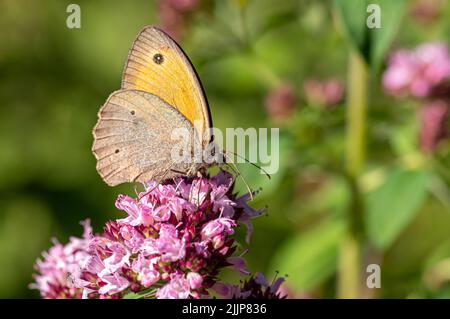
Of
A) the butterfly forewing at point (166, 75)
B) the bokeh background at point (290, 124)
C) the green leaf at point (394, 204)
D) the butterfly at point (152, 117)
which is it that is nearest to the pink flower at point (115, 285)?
the butterfly at point (152, 117)

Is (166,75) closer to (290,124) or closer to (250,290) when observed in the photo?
(250,290)

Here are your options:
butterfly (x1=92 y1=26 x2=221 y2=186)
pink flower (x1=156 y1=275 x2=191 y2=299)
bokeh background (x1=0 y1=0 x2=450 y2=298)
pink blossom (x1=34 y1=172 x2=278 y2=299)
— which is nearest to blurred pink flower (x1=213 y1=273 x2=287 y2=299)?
pink blossom (x1=34 y1=172 x2=278 y2=299)

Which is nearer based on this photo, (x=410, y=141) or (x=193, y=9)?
(x=410, y=141)

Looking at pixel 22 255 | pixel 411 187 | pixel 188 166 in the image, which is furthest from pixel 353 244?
pixel 22 255

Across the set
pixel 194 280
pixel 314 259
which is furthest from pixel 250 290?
pixel 314 259
